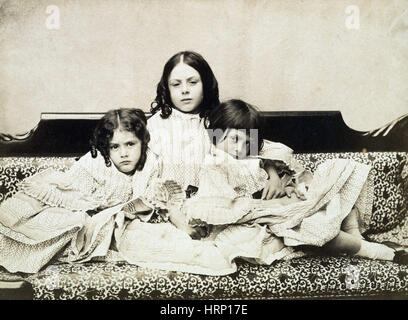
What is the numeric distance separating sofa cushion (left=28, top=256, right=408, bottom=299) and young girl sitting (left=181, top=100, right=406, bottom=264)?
9cm

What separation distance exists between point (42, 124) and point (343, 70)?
67.7 inches

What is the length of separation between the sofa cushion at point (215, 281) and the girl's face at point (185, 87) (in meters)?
0.92

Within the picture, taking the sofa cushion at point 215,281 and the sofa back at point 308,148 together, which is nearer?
the sofa cushion at point 215,281

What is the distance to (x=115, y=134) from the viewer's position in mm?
3441

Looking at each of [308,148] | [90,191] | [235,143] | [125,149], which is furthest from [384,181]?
[90,191]

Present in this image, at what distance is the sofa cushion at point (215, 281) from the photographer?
334 centimetres

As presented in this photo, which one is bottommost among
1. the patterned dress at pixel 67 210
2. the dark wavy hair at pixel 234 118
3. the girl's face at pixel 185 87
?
the patterned dress at pixel 67 210

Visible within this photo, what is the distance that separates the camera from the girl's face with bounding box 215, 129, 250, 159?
11.3 ft

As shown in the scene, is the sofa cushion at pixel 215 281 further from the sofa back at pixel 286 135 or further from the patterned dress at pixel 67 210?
the sofa back at pixel 286 135

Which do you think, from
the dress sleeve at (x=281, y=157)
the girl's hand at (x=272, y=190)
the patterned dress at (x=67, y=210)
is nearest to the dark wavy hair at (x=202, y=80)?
the patterned dress at (x=67, y=210)

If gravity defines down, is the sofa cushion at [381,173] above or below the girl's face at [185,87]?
below

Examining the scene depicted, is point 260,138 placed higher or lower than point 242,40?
lower

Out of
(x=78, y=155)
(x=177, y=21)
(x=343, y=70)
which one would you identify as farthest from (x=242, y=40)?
(x=78, y=155)

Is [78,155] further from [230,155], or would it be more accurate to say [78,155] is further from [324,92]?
[324,92]
